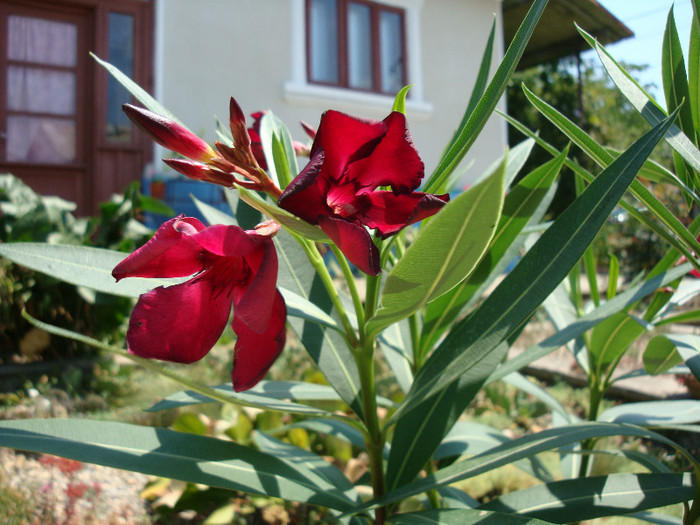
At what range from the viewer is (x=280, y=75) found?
19.9 ft

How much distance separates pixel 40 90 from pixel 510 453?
594 centimetres

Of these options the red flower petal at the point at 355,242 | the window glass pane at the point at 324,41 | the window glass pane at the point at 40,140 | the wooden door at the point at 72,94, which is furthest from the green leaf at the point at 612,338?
the window glass pane at the point at 324,41

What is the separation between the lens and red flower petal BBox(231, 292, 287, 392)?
576 mm

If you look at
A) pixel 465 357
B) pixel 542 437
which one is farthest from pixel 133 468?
pixel 542 437

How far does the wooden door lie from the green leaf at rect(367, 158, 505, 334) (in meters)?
5.47

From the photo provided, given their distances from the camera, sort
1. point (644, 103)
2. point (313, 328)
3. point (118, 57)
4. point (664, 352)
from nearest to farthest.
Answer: point (644, 103) → point (664, 352) → point (313, 328) → point (118, 57)

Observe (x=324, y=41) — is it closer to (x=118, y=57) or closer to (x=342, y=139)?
(x=118, y=57)

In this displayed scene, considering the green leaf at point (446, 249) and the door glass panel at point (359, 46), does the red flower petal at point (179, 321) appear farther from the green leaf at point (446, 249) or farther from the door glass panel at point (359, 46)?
the door glass panel at point (359, 46)

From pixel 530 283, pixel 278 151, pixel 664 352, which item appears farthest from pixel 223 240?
pixel 664 352

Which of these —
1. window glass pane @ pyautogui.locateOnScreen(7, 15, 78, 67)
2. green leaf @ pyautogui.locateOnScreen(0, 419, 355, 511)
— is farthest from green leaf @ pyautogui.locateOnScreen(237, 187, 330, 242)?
window glass pane @ pyautogui.locateOnScreen(7, 15, 78, 67)

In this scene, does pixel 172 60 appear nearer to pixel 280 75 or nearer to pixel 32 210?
pixel 280 75

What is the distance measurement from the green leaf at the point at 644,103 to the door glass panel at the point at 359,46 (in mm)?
6243

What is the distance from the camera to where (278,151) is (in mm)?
787

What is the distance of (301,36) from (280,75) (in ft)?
1.73
